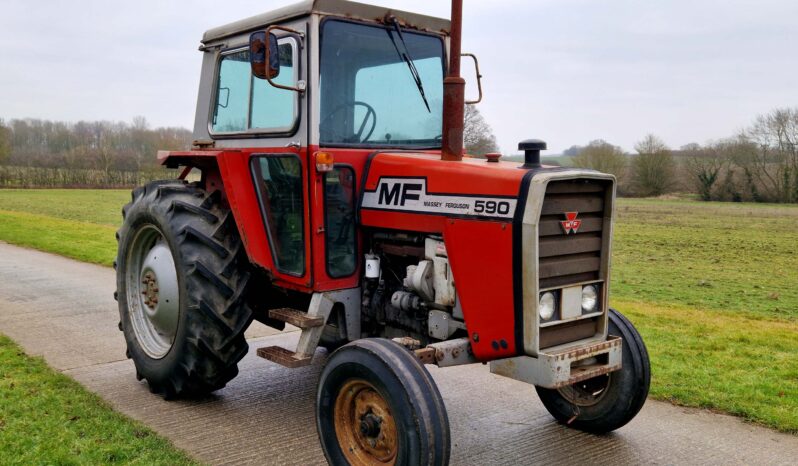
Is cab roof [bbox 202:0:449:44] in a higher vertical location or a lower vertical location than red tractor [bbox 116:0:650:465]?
higher

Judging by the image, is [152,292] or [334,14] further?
[152,292]

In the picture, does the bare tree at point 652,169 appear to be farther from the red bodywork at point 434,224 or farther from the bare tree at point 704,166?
the red bodywork at point 434,224

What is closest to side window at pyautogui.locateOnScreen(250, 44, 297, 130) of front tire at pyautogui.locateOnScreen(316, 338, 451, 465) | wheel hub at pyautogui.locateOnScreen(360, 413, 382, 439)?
front tire at pyautogui.locateOnScreen(316, 338, 451, 465)

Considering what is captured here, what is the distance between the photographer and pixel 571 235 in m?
3.72

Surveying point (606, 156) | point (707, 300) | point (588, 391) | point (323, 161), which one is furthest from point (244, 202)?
point (606, 156)

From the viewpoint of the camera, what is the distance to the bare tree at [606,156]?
4857cm

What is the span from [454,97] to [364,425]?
1.96m

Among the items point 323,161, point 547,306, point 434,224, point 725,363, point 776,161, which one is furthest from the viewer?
point 776,161

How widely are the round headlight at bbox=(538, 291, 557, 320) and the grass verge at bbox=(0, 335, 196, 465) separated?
6.87 ft

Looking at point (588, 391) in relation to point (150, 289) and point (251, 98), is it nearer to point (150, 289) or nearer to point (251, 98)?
point (251, 98)

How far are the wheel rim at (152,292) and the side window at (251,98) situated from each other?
0.99 metres

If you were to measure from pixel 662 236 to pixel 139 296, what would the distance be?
18777 mm

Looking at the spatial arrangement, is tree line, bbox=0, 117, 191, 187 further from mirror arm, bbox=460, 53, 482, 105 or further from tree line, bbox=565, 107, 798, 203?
mirror arm, bbox=460, 53, 482, 105

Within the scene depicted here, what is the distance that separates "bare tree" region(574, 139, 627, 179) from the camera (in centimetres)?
4857
